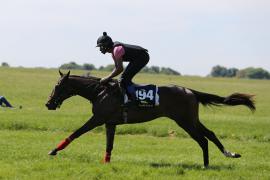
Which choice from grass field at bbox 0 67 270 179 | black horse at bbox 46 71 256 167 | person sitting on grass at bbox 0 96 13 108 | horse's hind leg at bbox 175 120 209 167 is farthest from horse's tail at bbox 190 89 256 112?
person sitting on grass at bbox 0 96 13 108

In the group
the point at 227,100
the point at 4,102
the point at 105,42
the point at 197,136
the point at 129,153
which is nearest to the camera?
the point at 105,42

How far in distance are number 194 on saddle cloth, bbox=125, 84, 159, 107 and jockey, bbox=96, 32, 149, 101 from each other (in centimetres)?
12

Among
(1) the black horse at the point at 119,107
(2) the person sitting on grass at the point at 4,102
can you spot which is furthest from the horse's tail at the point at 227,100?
(2) the person sitting on grass at the point at 4,102

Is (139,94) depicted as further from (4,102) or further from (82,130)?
(4,102)

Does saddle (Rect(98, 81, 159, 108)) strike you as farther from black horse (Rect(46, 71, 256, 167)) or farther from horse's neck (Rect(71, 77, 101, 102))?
horse's neck (Rect(71, 77, 101, 102))

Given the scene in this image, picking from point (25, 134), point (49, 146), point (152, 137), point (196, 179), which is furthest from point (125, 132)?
point (196, 179)

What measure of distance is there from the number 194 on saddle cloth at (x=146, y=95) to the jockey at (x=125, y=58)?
125 millimetres

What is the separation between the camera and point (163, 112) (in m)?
12.1

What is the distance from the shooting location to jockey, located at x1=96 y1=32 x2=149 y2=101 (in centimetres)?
1160

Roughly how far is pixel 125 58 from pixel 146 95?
101cm

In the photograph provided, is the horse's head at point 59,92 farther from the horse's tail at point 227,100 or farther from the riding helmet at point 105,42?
the horse's tail at point 227,100

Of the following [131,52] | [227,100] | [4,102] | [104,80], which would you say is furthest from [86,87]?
[4,102]

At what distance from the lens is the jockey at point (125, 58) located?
1160 cm

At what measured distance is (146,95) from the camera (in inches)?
468
